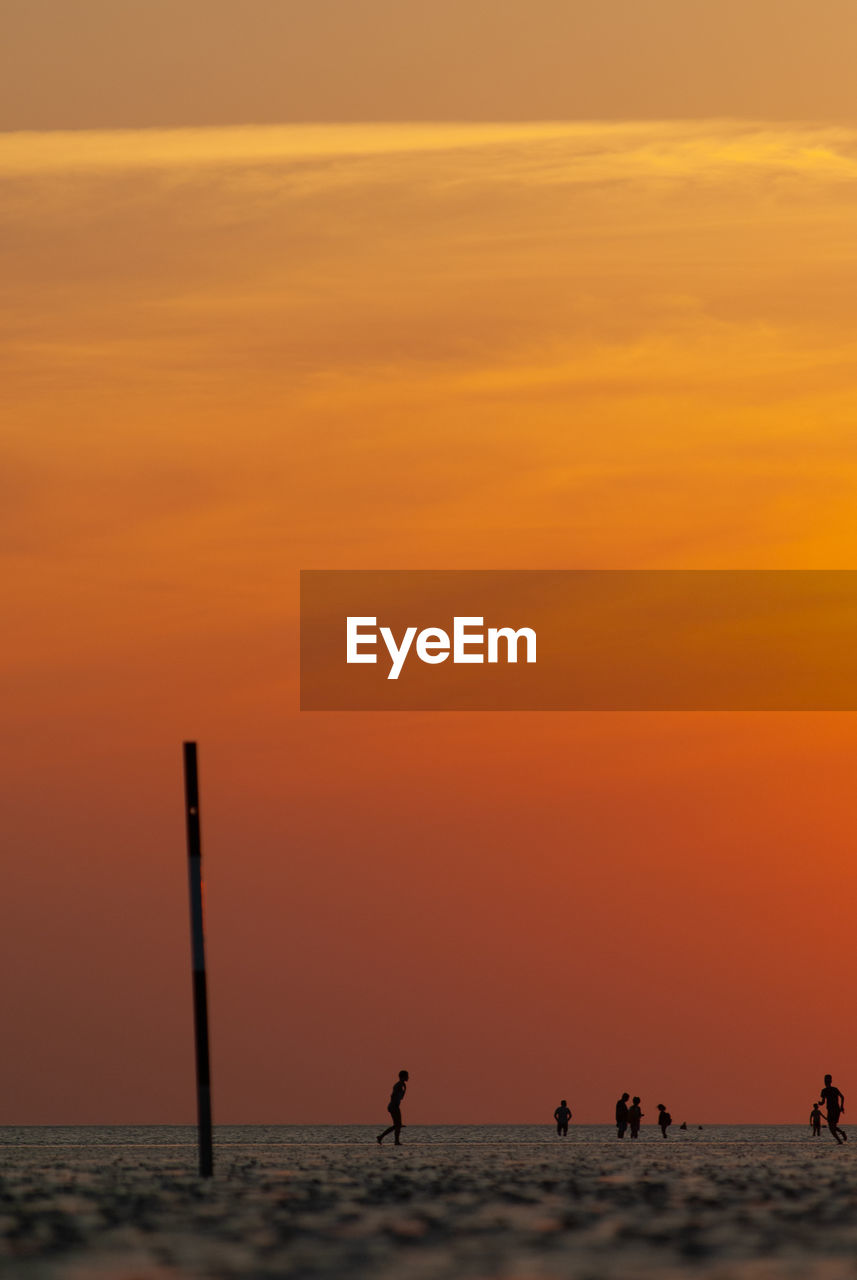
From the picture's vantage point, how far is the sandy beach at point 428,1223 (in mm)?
15391

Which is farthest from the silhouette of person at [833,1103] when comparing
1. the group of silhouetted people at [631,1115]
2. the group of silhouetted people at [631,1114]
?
the group of silhouetted people at [631,1115]

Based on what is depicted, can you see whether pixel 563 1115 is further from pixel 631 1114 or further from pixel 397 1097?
pixel 397 1097

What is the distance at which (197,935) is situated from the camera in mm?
29141

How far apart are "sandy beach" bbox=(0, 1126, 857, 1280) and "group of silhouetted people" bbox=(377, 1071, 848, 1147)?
57.9 feet

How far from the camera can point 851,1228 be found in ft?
63.3

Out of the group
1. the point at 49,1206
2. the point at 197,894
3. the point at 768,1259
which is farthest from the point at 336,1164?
the point at 768,1259

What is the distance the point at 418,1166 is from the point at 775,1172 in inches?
256

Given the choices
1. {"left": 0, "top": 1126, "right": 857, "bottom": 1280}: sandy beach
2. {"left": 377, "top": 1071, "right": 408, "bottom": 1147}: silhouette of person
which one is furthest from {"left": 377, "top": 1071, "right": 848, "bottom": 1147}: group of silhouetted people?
{"left": 0, "top": 1126, "right": 857, "bottom": 1280}: sandy beach

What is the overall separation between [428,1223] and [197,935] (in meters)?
9.89

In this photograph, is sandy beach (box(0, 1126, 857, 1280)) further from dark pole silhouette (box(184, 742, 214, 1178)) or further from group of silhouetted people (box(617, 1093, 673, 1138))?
group of silhouetted people (box(617, 1093, 673, 1138))

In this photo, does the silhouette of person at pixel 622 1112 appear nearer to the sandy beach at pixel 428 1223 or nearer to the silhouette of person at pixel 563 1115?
the silhouette of person at pixel 563 1115

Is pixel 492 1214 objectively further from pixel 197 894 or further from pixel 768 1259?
pixel 197 894

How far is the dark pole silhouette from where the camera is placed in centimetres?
2891

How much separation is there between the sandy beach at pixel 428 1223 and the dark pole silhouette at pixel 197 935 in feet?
4.58
